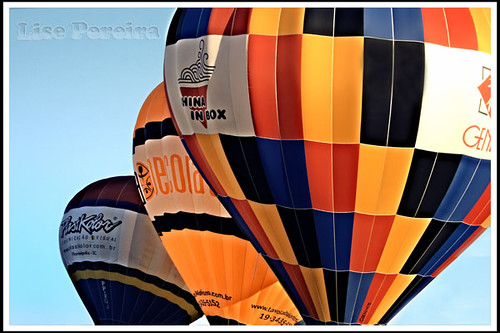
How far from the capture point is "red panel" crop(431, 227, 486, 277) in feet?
31.6

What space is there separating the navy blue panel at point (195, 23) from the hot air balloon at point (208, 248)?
2.79 metres

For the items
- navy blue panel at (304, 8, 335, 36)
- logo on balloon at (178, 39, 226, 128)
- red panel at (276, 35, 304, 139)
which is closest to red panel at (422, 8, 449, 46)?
navy blue panel at (304, 8, 335, 36)

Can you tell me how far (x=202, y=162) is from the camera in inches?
391

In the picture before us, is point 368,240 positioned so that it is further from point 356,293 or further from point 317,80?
point 317,80

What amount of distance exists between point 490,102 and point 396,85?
2.87ft

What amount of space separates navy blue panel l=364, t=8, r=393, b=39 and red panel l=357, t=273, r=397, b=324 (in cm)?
225

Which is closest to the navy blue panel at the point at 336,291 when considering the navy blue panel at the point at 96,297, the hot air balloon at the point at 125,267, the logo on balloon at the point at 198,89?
the logo on balloon at the point at 198,89

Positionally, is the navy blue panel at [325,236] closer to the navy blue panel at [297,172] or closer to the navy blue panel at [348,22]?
the navy blue panel at [297,172]

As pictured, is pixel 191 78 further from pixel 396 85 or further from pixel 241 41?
pixel 396 85

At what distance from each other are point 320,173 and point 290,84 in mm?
832

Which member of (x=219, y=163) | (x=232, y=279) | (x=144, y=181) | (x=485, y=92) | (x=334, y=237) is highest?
(x=485, y=92)

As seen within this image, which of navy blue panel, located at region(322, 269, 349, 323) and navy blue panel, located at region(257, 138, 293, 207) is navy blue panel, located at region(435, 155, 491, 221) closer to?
navy blue panel, located at region(322, 269, 349, 323)

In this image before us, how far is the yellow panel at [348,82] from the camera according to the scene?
860 cm

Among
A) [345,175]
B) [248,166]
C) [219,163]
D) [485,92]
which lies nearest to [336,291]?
[345,175]
